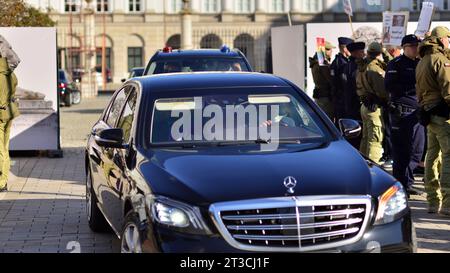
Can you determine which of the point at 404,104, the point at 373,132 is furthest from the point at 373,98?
the point at 404,104

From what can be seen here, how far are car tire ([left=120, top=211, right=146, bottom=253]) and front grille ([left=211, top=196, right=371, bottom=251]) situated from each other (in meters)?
0.58

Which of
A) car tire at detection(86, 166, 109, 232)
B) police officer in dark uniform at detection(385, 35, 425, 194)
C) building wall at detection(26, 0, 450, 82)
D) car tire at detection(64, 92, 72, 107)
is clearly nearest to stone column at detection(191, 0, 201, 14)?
building wall at detection(26, 0, 450, 82)

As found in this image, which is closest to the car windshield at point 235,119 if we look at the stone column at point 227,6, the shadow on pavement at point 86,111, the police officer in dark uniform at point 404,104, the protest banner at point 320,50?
the police officer in dark uniform at point 404,104

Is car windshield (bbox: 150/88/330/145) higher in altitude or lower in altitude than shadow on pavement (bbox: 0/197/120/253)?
higher

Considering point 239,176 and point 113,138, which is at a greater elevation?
point 113,138

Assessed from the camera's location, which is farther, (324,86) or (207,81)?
(324,86)

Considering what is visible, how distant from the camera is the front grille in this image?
556cm

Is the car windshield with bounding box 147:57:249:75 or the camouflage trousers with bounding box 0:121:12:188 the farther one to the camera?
the car windshield with bounding box 147:57:249:75

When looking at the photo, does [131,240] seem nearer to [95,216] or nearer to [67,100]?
[95,216]

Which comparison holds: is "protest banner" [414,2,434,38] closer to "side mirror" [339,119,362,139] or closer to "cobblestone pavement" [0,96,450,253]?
"cobblestone pavement" [0,96,450,253]

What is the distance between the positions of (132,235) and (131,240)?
0.04 m

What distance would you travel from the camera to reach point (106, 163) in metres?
7.75

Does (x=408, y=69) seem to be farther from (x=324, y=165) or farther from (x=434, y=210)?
(x=324, y=165)

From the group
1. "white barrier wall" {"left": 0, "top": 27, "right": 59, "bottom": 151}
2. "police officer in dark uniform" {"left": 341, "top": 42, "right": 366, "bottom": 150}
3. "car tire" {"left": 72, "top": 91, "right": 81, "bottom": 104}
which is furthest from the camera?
"car tire" {"left": 72, "top": 91, "right": 81, "bottom": 104}
